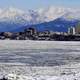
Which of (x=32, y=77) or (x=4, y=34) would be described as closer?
(x=32, y=77)

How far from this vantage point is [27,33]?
117m

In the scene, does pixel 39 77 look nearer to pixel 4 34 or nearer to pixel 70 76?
pixel 70 76

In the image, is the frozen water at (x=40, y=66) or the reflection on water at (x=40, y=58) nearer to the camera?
the frozen water at (x=40, y=66)

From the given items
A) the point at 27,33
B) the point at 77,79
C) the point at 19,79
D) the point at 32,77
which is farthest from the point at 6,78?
the point at 27,33

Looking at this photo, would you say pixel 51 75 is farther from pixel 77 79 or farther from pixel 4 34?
pixel 4 34

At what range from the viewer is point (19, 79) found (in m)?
12.3

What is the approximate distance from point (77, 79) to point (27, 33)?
4114 inches

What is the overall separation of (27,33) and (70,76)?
104 metres

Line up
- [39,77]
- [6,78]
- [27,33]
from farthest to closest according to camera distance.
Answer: [27,33]
[39,77]
[6,78]

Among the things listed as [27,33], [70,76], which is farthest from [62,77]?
[27,33]

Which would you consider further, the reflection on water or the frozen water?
the reflection on water

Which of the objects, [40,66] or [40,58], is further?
[40,58]

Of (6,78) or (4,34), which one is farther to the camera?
(4,34)

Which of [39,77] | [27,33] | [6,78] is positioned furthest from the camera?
[27,33]
